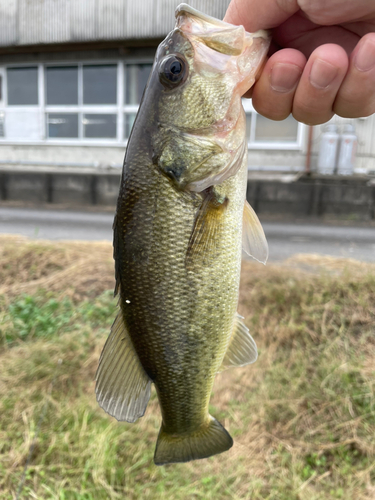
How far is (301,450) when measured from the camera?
2.89 m

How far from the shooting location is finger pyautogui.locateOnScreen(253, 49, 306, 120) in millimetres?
1392

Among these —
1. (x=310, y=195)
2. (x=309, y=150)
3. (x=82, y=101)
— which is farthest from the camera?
(x=82, y=101)

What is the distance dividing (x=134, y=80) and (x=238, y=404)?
1023 cm

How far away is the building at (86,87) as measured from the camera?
10055 mm

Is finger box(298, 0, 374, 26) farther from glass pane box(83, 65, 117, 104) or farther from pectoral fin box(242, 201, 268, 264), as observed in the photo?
glass pane box(83, 65, 117, 104)

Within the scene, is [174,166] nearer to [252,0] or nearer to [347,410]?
[252,0]

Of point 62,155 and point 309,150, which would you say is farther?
point 62,155

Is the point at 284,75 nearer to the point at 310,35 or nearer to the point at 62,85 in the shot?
the point at 310,35

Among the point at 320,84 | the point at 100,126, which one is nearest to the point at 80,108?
the point at 100,126

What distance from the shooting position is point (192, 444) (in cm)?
135

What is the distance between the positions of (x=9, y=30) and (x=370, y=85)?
12661 millimetres

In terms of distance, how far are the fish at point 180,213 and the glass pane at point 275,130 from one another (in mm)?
9744

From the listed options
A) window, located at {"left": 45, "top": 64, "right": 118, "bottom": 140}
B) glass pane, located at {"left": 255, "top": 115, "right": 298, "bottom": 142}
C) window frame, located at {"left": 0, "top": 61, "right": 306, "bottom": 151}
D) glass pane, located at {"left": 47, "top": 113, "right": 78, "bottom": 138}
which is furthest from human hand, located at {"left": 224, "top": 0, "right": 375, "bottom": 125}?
glass pane, located at {"left": 47, "top": 113, "right": 78, "bottom": 138}

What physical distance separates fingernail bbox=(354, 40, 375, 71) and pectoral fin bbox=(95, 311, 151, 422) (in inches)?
45.4
